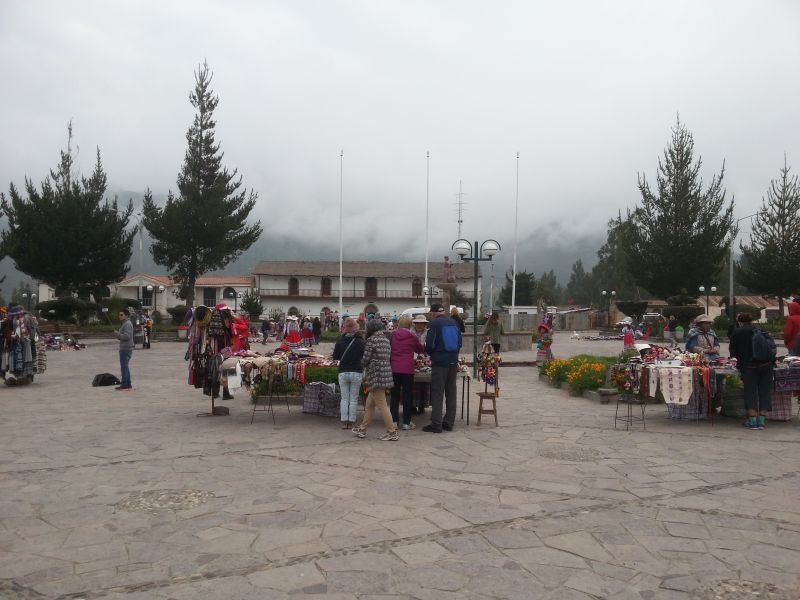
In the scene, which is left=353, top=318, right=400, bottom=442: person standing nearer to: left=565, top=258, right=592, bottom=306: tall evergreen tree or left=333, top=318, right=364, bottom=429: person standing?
left=333, top=318, right=364, bottom=429: person standing

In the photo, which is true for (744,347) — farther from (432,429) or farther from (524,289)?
(524,289)

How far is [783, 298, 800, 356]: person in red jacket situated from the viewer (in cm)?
1099

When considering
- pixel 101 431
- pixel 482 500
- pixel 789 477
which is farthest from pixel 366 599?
pixel 101 431

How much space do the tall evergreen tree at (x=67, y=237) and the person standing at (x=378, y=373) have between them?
38134mm

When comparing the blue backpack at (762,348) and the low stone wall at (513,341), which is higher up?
the blue backpack at (762,348)

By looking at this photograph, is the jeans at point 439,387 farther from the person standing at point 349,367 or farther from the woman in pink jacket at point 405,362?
the person standing at point 349,367

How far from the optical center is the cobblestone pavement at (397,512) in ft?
13.6

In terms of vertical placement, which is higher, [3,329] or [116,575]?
[3,329]

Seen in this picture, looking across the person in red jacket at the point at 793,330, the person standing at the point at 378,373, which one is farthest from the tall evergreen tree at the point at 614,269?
the person standing at the point at 378,373

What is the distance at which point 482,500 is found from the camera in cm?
582

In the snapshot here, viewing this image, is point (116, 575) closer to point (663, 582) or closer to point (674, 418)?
point (663, 582)

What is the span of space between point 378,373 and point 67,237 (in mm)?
38868

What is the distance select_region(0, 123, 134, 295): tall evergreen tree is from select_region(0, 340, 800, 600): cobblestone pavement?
3585cm

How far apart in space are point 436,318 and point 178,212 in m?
37.6
